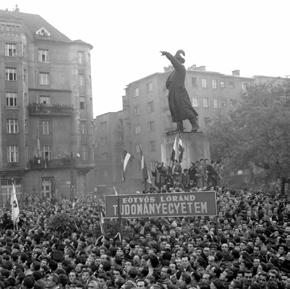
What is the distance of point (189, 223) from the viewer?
19516 mm

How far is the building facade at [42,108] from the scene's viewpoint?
173ft

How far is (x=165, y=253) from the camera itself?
14.4 meters

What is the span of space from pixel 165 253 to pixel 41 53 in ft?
149

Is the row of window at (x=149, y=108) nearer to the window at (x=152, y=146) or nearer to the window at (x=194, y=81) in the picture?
the window at (x=152, y=146)

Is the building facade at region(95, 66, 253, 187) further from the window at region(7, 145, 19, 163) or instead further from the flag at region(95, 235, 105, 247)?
the flag at region(95, 235, 105, 247)

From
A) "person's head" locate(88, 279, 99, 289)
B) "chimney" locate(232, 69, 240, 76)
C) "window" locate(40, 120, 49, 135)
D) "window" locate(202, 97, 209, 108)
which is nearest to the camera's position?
"person's head" locate(88, 279, 99, 289)

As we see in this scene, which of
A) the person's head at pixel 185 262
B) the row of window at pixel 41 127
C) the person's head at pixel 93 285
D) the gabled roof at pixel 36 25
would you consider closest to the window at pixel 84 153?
the row of window at pixel 41 127

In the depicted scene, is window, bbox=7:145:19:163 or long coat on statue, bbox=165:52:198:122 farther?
window, bbox=7:145:19:163

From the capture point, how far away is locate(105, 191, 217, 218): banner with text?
1561cm

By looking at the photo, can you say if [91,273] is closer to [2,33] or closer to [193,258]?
[193,258]

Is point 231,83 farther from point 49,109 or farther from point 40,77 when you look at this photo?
point 40,77

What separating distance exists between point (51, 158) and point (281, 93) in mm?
25189

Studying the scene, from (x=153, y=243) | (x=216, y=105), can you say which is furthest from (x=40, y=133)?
(x=153, y=243)

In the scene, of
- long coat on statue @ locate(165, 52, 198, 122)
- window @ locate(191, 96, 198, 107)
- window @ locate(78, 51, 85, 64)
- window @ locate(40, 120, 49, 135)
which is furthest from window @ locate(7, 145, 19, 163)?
long coat on statue @ locate(165, 52, 198, 122)
